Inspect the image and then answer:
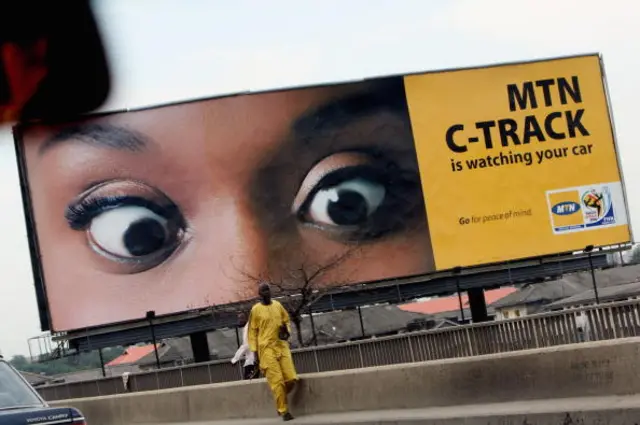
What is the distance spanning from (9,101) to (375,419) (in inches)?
750

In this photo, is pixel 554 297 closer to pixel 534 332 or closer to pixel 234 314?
pixel 234 314

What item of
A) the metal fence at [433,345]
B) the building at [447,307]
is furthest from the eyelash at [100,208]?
the building at [447,307]

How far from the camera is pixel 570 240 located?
34562mm

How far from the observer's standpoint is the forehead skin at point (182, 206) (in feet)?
106

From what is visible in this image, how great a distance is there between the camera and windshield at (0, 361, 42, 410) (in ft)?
27.1

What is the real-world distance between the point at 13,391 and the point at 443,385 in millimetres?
3473

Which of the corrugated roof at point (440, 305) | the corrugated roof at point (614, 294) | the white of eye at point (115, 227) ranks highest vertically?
the white of eye at point (115, 227)

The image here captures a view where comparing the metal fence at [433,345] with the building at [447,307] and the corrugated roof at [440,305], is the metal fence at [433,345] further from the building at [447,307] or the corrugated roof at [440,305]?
the corrugated roof at [440,305]

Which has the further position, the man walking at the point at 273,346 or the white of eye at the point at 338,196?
the white of eye at the point at 338,196

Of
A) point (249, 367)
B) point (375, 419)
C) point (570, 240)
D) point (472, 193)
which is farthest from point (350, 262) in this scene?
point (375, 419)

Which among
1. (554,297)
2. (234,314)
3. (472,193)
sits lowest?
(554,297)

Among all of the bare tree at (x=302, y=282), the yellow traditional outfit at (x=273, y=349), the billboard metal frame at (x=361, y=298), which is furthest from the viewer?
the billboard metal frame at (x=361, y=298)

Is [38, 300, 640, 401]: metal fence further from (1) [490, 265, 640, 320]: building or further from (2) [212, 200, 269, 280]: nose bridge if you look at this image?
(1) [490, 265, 640, 320]: building

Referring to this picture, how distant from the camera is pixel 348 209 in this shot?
111ft
